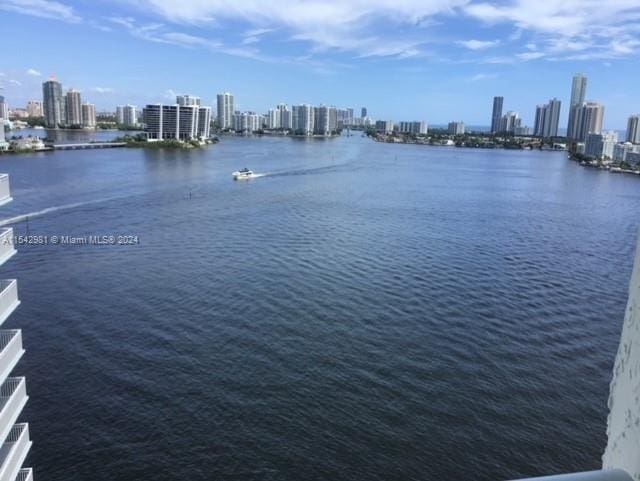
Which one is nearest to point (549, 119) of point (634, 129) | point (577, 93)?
point (577, 93)

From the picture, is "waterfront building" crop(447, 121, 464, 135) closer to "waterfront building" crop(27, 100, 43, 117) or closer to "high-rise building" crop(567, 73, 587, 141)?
"high-rise building" crop(567, 73, 587, 141)

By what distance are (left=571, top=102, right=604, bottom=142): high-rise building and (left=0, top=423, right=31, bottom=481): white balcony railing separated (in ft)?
174

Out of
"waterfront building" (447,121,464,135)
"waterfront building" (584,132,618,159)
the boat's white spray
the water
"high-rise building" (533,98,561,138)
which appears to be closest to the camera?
the boat's white spray

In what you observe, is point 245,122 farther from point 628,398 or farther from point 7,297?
point 628,398

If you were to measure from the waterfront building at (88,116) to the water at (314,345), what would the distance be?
41.6 m

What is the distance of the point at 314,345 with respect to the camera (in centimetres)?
522

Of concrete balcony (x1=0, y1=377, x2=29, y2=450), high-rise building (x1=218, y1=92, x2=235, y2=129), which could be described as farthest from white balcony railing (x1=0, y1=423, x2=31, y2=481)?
high-rise building (x1=218, y1=92, x2=235, y2=129)

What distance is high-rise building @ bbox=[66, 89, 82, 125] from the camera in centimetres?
4644

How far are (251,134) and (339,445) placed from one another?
52481mm

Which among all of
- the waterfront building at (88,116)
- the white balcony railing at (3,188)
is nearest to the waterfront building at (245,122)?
the waterfront building at (88,116)

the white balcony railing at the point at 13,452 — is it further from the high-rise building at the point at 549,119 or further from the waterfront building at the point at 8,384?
the high-rise building at the point at 549,119

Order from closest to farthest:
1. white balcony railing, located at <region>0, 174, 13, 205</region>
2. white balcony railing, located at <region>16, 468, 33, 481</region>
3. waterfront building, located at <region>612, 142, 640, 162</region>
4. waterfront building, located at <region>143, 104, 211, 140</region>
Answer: white balcony railing, located at <region>0, 174, 13, 205</region> → white balcony railing, located at <region>16, 468, 33, 481</region> → waterfront building, located at <region>612, 142, 640, 162</region> → waterfront building, located at <region>143, 104, 211, 140</region>

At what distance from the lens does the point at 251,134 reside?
54344 mm

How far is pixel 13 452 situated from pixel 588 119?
5542 cm
